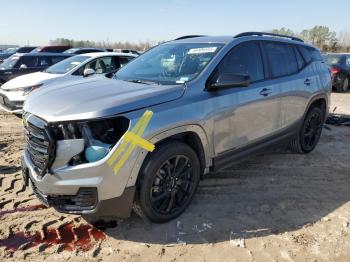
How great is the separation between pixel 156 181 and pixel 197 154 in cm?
61

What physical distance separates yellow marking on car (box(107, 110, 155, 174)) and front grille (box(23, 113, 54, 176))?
55cm

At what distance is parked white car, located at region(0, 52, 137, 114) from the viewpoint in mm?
8406

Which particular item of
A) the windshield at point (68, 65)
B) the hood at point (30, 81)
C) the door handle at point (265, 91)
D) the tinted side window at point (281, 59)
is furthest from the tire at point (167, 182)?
the windshield at point (68, 65)

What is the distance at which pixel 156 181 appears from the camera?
142 inches

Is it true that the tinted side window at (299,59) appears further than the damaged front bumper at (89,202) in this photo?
Yes

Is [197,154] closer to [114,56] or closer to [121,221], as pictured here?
[121,221]

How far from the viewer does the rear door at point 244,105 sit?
13.4 ft

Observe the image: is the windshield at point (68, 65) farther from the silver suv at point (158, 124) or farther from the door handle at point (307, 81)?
the door handle at point (307, 81)

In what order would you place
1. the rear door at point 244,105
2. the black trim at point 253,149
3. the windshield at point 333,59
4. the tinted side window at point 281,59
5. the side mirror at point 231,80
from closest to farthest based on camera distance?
the side mirror at point 231,80 < the rear door at point 244,105 < the black trim at point 253,149 < the tinted side window at point 281,59 < the windshield at point 333,59

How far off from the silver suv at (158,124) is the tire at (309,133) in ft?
2.31

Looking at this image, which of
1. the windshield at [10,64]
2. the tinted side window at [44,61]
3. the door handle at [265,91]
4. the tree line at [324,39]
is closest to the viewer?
the door handle at [265,91]

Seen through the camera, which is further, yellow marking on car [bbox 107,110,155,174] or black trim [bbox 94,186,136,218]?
black trim [bbox 94,186,136,218]

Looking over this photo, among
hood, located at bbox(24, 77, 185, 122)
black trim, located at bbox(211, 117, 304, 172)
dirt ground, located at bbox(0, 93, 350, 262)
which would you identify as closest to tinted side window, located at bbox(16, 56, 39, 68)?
dirt ground, located at bbox(0, 93, 350, 262)

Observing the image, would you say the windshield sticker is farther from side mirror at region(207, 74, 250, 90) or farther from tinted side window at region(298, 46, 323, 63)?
tinted side window at region(298, 46, 323, 63)
